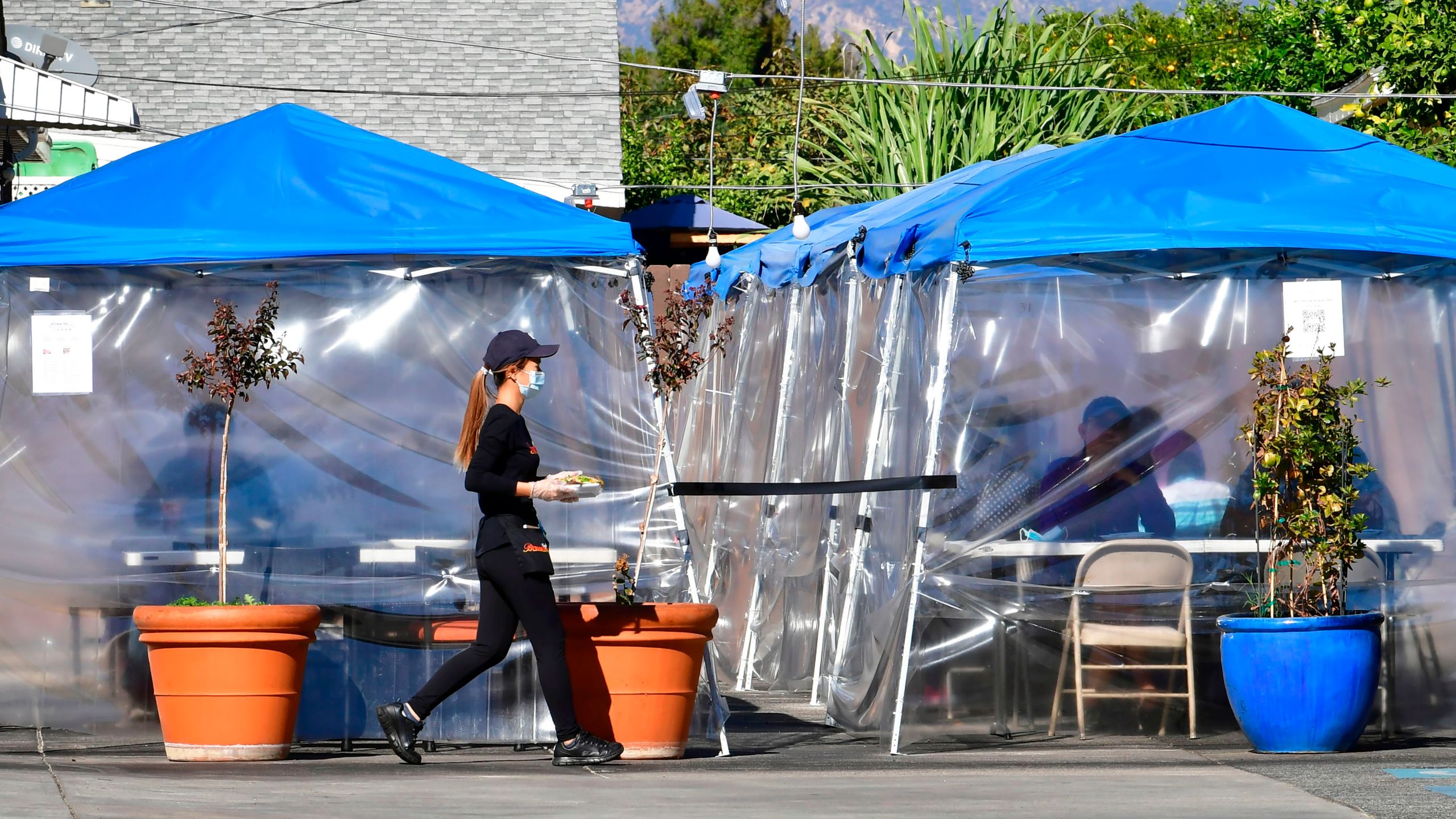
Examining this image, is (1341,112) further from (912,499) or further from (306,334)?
(306,334)

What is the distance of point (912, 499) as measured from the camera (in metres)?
7.99

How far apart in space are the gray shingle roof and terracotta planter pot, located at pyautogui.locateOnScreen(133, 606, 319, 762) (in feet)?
43.9

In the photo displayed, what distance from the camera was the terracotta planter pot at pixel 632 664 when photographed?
7.30 m

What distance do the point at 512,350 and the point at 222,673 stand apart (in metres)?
1.70

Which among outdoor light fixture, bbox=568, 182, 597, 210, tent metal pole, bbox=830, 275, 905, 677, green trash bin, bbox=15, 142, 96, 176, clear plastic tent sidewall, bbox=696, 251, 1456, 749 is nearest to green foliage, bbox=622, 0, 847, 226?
outdoor light fixture, bbox=568, 182, 597, 210

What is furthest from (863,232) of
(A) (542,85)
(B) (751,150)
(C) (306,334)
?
(B) (751,150)

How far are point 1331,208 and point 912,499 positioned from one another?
7.24 ft

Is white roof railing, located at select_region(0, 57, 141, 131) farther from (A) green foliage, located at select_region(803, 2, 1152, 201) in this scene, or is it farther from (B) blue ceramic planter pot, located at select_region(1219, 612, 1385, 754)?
(A) green foliage, located at select_region(803, 2, 1152, 201)

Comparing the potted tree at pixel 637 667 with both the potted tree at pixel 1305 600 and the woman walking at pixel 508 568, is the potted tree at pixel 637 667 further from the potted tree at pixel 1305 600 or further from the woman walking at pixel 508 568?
the potted tree at pixel 1305 600

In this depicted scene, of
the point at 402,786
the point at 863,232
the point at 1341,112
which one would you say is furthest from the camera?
the point at 1341,112

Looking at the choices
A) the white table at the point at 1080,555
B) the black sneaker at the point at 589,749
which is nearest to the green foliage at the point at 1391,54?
the white table at the point at 1080,555

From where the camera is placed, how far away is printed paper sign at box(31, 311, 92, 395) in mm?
8039

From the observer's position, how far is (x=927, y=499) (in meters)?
7.78

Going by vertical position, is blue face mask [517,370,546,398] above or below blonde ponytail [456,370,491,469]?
above
